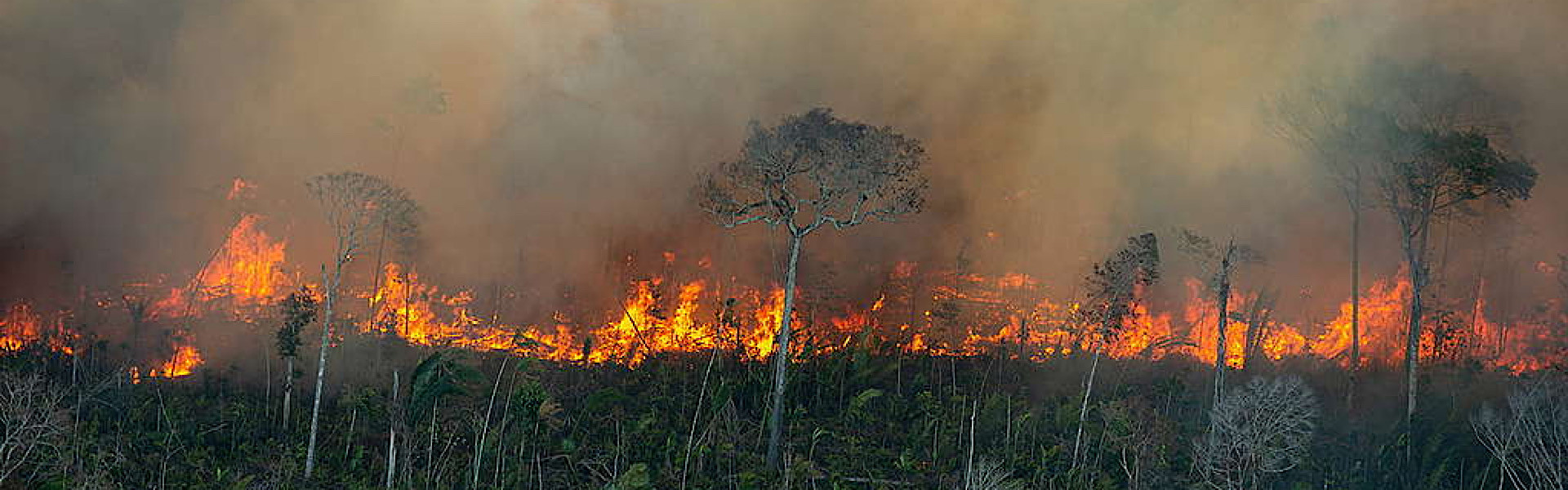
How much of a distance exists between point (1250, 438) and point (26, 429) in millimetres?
37981

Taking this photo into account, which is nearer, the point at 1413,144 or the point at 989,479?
the point at 989,479

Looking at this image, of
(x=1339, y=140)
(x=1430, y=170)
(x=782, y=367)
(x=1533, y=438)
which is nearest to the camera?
(x=1533, y=438)

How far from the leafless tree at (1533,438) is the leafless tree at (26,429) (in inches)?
1708

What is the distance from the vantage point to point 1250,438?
3634cm

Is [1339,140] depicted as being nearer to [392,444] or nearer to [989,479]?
[989,479]

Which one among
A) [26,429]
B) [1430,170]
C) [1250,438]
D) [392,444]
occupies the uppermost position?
[1430,170]

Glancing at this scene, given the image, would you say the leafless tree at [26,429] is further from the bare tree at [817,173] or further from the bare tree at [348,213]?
the bare tree at [817,173]

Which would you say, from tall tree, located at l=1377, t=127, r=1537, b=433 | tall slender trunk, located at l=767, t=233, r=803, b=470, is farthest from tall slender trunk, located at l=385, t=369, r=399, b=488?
tall tree, located at l=1377, t=127, r=1537, b=433

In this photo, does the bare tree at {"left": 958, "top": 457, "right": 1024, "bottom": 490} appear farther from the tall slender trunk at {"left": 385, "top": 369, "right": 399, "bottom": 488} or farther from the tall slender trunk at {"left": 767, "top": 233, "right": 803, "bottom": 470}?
the tall slender trunk at {"left": 385, "top": 369, "right": 399, "bottom": 488}

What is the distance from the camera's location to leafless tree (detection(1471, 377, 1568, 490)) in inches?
1391

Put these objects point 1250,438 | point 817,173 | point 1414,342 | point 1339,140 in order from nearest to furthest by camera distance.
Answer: point 1250,438, point 817,173, point 1414,342, point 1339,140

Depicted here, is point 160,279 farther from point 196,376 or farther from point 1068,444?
point 1068,444

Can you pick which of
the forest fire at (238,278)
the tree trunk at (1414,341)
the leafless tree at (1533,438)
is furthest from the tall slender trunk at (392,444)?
the tree trunk at (1414,341)

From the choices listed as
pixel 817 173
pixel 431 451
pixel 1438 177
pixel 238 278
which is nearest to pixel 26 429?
pixel 431 451
